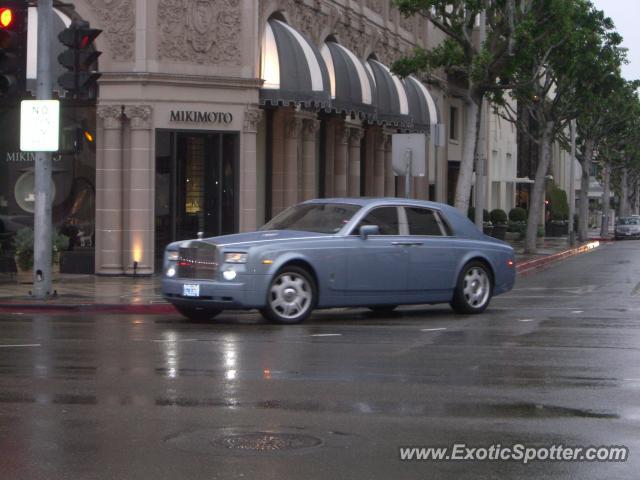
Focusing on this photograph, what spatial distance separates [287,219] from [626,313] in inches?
212

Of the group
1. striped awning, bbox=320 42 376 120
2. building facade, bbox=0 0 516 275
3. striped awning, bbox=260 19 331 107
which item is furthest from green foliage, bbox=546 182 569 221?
striped awning, bbox=260 19 331 107

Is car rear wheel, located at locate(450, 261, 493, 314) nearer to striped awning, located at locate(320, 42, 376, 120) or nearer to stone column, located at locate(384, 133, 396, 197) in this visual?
striped awning, located at locate(320, 42, 376, 120)

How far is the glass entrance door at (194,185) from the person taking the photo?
2653 cm

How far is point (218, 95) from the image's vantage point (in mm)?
26469

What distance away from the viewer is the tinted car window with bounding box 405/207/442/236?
1728 centimetres

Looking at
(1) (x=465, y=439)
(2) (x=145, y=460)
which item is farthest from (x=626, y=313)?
(2) (x=145, y=460)

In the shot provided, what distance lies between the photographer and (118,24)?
25828 millimetres

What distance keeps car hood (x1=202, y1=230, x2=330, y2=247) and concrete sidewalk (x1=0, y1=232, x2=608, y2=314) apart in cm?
313

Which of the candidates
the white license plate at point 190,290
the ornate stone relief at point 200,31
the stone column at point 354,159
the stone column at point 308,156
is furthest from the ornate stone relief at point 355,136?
the white license plate at point 190,290

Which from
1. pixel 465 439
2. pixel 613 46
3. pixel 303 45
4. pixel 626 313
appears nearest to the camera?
pixel 465 439

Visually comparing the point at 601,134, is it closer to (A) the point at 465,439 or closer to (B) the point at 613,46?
(B) the point at 613,46

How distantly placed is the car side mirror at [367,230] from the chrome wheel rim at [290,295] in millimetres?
1144

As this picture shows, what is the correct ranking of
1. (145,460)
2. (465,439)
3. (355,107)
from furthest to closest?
(355,107), (465,439), (145,460)

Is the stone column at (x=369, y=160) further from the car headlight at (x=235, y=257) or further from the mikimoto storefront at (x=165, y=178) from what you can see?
the car headlight at (x=235, y=257)
